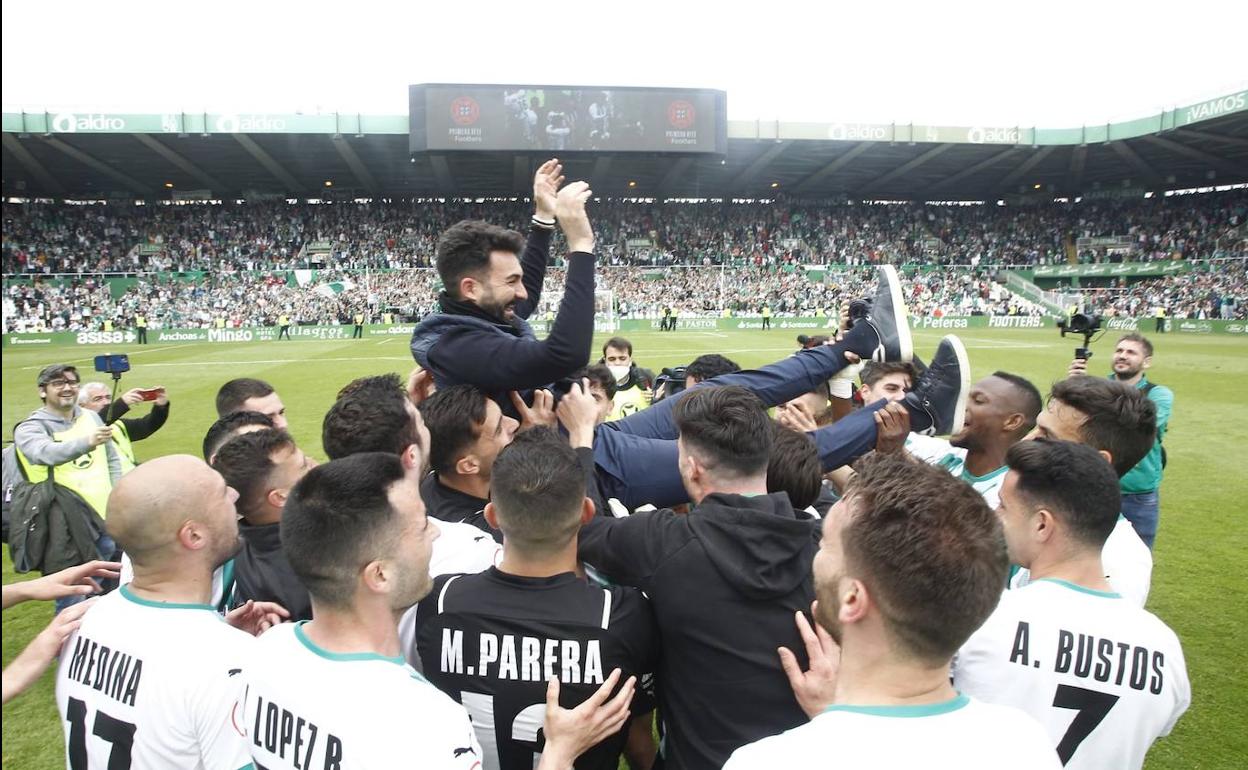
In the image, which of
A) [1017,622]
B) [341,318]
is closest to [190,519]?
[1017,622]

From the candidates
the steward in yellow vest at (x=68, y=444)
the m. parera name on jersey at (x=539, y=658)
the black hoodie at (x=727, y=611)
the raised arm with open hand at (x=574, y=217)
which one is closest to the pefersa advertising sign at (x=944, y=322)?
the steward in yellow vest at (x=68, y=444)

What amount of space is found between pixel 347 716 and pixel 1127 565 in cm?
292

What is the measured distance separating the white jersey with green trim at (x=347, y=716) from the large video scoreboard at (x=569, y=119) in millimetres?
34287

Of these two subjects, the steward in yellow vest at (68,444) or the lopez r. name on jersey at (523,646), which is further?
the steward in yellow vest at (68,444)

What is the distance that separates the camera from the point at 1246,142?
36.6 meters

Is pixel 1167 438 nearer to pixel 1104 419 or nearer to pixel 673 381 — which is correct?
pixel 673 381

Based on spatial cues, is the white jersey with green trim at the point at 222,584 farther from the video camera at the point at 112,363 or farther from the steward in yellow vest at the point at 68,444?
the video camera at the point at 112,363

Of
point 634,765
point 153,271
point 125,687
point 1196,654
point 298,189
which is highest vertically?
point 298,189

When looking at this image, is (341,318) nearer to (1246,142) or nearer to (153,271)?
(153,271)

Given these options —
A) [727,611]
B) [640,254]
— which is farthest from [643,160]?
[727,611]

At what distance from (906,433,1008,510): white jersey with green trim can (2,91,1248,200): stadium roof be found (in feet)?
108

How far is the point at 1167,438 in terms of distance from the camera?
11547 millimetres

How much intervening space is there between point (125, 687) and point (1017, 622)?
262cm

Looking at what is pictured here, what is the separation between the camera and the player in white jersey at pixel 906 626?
1423 millimetres
